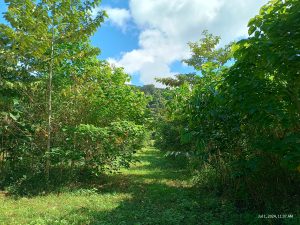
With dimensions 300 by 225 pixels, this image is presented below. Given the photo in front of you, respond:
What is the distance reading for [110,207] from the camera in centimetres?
653

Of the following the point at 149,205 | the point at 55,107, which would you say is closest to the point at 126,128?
the point at 55,107

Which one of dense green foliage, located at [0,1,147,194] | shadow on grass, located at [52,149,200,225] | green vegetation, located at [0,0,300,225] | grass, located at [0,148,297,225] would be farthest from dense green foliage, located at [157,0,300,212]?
dense green foliage, located at [0,1,147,194]

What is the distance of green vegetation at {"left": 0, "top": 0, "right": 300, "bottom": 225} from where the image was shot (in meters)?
4.39

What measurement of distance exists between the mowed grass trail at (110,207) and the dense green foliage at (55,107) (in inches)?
36.4

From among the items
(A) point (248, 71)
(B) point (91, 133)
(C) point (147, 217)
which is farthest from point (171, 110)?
(A) point (248, 71)

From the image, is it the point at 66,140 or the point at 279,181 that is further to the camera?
A: the point at 66,140

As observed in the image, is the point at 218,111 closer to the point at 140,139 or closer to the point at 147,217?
the point at 147,217

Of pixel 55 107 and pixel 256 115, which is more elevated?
pixel 55 107

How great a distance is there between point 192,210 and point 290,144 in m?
2.86

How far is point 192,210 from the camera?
6.26m

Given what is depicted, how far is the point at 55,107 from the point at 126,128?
6.86ft

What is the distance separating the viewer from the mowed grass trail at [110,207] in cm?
552
